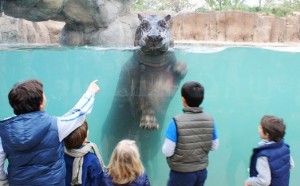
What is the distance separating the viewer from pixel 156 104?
168 inches

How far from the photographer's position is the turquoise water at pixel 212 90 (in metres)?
4.84

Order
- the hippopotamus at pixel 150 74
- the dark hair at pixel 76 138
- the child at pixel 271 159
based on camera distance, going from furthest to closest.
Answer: the hippopotamus at pixel 150 74 < the child at pixel 271 159 < the dark hair at pixel 76 138

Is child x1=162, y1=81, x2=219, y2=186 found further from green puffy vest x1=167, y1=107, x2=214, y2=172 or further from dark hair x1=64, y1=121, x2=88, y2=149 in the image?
dark hair x1=64, y1=121, x2=88, y2=149

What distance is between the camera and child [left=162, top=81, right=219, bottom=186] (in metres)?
2.85

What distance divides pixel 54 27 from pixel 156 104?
9221 mm

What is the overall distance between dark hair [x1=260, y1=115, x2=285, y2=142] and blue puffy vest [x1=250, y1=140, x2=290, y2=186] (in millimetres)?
52

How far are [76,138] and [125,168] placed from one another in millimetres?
402

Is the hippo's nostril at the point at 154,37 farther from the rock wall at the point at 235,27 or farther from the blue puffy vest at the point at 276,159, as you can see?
the rock wall at the point at 235,27

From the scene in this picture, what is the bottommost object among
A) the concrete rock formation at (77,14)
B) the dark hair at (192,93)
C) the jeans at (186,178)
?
the jeans at (186,178)

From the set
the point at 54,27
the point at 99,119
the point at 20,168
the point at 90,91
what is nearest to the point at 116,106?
the point at 99,119

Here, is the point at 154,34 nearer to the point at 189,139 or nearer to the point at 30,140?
the point at 189,139

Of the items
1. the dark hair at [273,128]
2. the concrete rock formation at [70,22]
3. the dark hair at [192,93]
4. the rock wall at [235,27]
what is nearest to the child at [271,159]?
the dark hair at [273,128]

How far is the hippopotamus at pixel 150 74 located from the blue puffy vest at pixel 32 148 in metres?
1.68

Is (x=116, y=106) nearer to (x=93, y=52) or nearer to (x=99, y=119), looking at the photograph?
(x=99, y=119)
